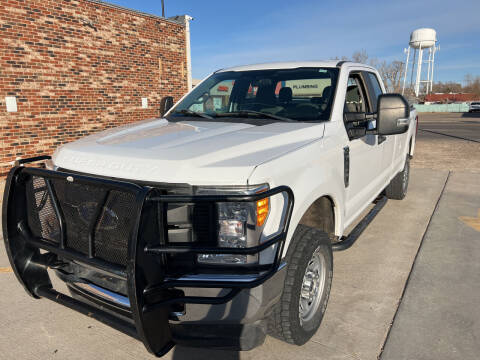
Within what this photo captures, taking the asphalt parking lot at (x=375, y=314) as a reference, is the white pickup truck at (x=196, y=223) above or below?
above

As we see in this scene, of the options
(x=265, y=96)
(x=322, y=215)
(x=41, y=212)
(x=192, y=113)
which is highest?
(x=265, y=96)

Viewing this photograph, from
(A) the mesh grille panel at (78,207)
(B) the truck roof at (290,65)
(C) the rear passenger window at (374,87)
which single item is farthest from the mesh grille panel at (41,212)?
(C) the rear passenger window at (374,87)

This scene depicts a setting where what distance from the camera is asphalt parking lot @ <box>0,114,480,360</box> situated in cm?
254

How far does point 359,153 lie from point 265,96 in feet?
3.28

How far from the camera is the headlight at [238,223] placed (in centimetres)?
189

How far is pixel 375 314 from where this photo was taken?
2.94 metres

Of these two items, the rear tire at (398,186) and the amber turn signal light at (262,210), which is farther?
the rear tire at (398,186)

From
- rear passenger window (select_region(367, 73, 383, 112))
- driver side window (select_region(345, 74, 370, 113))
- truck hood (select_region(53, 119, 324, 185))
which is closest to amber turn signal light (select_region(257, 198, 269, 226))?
truck hood (select_region(53, 119, 324, 185))

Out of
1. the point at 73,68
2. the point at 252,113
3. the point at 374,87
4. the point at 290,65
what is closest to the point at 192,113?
the point at 252,113

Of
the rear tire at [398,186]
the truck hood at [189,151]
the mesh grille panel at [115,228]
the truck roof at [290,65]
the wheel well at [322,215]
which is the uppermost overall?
the truck roof at [290,65]

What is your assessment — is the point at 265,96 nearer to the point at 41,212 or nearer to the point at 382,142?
the point at 382,142

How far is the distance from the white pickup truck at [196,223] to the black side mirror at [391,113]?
0.01 m

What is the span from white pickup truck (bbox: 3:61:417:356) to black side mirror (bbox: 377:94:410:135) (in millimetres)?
11

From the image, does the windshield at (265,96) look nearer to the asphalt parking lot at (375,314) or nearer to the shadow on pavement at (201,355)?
the asphalt parking lot at (375,314)
